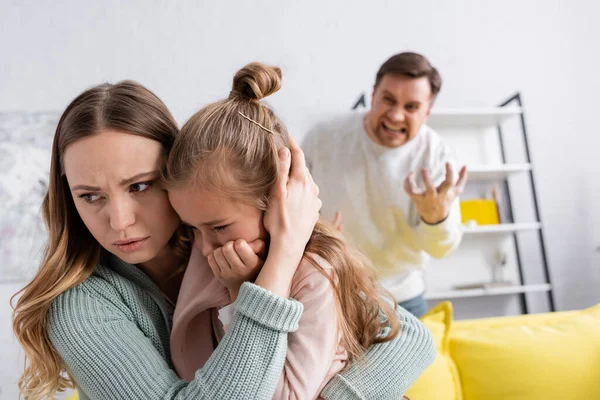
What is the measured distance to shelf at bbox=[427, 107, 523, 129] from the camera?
3595 millimetres

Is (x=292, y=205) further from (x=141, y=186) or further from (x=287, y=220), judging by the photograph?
(x=141, y=186)

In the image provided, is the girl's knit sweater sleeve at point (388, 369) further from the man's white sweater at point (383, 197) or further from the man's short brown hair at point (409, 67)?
the man's short brown hair at point (409, 67)

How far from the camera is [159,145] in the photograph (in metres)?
1.06

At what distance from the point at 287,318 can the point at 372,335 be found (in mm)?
258

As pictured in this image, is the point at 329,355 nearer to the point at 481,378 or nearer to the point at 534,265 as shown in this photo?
the point at 481,378

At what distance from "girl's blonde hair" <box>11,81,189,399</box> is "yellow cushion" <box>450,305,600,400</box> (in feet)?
3.37

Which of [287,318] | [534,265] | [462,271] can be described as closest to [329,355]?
[287,318]

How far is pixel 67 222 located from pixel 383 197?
4.80 feet

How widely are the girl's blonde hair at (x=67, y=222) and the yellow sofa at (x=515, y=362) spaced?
89cm

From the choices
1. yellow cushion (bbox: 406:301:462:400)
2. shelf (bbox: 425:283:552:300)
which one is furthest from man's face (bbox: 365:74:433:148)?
shelf (bbox: 425:283:552:300)

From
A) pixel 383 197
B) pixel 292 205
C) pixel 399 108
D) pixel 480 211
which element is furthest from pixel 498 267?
pixel 292 205

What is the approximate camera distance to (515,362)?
62.2 inches

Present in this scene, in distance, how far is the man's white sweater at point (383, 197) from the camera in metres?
2.31

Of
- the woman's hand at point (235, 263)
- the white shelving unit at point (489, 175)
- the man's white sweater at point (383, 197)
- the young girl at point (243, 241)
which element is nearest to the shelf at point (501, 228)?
the white shelving unit at point (489, 175)
